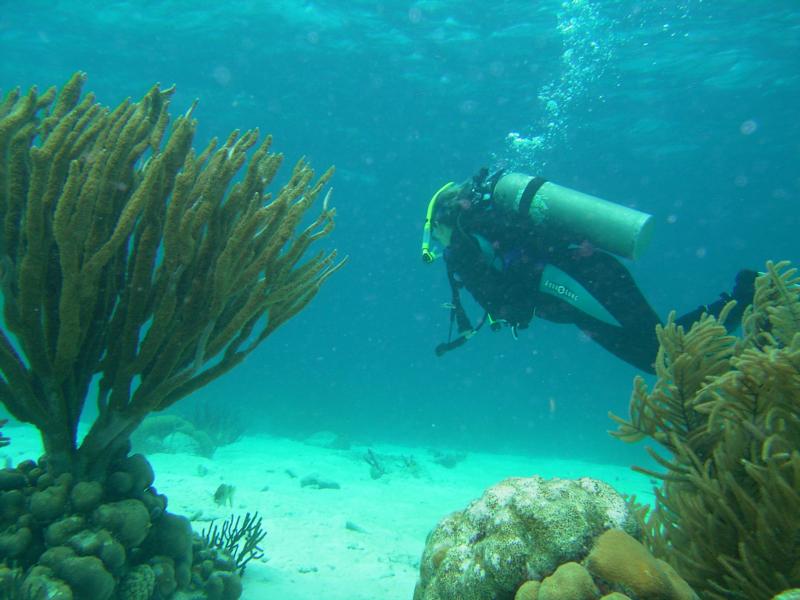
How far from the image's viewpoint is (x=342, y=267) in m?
9.80

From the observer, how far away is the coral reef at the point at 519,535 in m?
2.33

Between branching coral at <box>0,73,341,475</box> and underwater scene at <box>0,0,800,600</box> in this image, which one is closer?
underwater scene at <box>0,0,800,600</box>

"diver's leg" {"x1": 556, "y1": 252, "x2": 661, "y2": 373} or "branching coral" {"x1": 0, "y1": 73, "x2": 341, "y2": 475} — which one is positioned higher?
"diver's leg" {"x1": 556, "y1": 252, "x2": 661, "y2": 373}

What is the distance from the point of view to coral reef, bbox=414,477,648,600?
2334mm

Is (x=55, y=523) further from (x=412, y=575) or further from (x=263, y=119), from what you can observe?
(x=263, y=119)

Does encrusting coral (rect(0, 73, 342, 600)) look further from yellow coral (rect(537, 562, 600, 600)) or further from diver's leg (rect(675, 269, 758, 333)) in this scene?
diver's leg (rect(675, 269, 758, 333))

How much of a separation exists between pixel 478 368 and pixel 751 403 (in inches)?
2112

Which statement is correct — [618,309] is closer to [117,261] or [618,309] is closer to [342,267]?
[117,261]

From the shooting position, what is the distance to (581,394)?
46.5m

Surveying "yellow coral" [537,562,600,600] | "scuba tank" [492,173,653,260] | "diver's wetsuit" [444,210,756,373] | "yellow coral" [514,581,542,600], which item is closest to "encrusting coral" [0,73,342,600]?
"yellow coral" [514,581,542,600]

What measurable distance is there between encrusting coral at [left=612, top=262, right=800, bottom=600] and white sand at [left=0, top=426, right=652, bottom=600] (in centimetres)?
291

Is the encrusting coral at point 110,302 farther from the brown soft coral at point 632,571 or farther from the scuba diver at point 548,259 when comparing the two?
the scuba diver at point 548,259

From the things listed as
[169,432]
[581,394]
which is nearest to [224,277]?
[169,432]

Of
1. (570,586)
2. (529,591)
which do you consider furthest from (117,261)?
(570,586)
